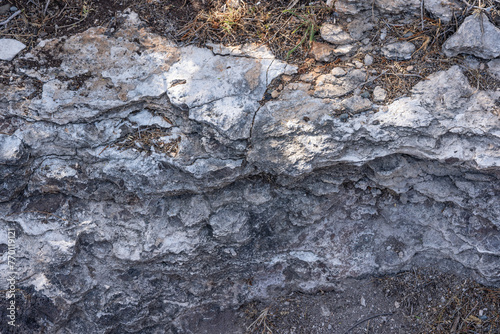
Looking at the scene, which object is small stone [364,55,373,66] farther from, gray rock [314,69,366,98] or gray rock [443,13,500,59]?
gray rock [443,13,500,59]

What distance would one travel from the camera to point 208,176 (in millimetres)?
2469

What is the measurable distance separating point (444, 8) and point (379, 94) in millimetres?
725

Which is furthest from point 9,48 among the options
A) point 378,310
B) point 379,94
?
point 378,310

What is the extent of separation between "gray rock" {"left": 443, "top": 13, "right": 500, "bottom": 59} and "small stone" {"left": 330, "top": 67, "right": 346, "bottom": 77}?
2.34ft

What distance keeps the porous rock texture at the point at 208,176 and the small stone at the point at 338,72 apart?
10 millimetres

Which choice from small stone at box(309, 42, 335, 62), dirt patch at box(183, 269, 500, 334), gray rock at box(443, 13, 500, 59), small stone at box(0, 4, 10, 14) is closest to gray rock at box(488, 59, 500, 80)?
gray rock at box(443, 13, 500, 59)

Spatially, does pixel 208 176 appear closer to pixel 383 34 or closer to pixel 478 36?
pixel 383 34

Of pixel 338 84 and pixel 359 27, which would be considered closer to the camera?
pixel 338 84

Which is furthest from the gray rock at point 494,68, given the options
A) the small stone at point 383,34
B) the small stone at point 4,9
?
A: the small stone at point 4,9

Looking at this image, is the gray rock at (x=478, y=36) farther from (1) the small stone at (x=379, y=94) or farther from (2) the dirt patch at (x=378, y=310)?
(2) the dirt patch at (x=378, y=310)

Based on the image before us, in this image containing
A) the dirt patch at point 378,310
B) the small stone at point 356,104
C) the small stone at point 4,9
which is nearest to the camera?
the small stone at point 356,104

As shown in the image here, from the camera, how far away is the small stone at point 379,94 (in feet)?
7.93

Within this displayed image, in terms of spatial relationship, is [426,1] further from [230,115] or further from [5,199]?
[5,199]

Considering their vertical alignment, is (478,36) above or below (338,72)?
above
